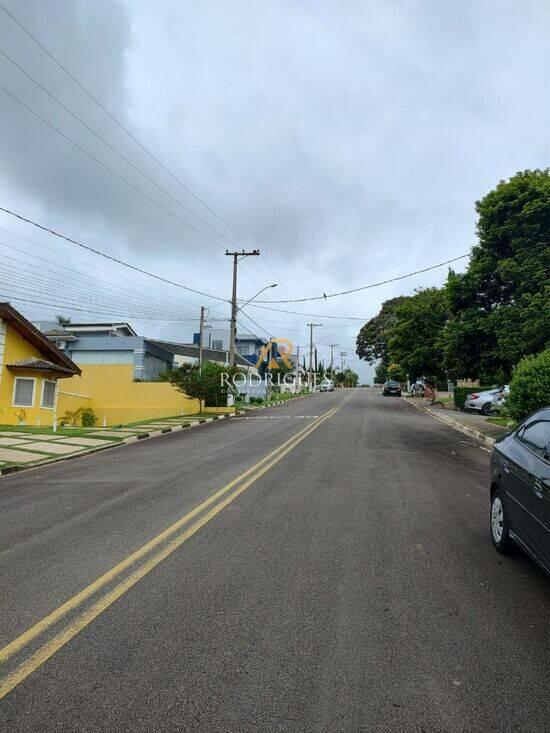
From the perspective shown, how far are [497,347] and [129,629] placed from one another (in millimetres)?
18367

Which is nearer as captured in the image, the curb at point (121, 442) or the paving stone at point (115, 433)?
the curb at point (121, 442)

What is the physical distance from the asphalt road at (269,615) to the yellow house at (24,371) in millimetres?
14285

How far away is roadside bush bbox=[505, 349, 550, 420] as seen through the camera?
40.7 ft

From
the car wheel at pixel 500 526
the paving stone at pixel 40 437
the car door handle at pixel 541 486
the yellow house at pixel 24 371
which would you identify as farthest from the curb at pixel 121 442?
the car door handle at pixel 541 486

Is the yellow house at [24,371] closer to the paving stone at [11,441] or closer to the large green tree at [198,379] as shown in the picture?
the large green tree at [198,379]

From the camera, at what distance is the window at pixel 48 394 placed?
22516 mm

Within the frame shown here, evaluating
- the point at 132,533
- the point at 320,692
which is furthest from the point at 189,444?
the point at 320,692

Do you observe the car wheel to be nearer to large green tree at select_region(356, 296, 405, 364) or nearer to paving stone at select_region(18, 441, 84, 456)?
paving stone at select_region(18, 441, 84, 456)

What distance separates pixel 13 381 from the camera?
21.2 meters

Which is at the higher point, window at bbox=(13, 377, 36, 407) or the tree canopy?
the tree canopy

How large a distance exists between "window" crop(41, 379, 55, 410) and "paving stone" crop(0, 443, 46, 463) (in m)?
10.2

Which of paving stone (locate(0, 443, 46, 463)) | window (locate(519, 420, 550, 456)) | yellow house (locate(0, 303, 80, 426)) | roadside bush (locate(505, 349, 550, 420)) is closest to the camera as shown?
window (locate(519, 420, 550, 456))

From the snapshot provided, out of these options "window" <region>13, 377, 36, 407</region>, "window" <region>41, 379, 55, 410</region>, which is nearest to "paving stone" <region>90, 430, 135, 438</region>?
"window" <region>13, 377, 36, 407</region>

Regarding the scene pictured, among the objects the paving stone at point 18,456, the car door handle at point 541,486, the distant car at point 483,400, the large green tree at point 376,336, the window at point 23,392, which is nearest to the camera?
the car door handle at point 541,486
